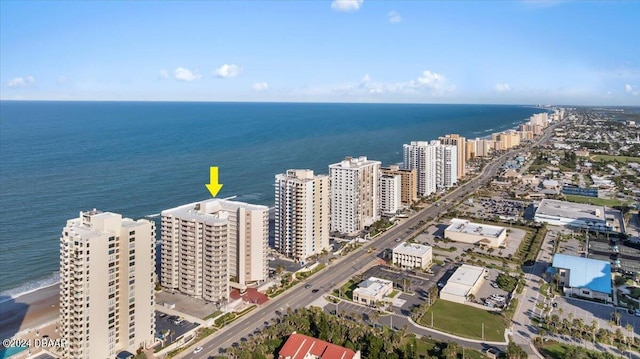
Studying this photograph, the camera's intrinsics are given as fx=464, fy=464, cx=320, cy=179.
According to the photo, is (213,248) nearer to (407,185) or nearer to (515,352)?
(515,352)

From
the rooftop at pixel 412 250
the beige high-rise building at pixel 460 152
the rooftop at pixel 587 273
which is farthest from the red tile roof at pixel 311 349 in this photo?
the beige high-rise building at pixel 460 152

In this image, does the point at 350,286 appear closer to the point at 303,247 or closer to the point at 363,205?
the point at 303,247

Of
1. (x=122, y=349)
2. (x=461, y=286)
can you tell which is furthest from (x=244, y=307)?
(x=461, y=286)

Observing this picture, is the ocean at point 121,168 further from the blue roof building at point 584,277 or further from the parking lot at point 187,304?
the blue roof building at point 584,277

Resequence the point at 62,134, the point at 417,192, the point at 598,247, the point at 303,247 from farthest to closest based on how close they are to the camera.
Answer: the point at 62,134 < the point at 417,192 < the point at 598,247 < the point at 303,247

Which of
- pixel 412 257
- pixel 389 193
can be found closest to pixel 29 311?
pixel 412 257

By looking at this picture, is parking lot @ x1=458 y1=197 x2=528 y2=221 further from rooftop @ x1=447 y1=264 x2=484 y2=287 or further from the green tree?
the green tree

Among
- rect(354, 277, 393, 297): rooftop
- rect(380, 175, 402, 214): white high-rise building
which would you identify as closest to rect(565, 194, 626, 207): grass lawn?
rect(380, 175, 402, 214): white high-rise building
